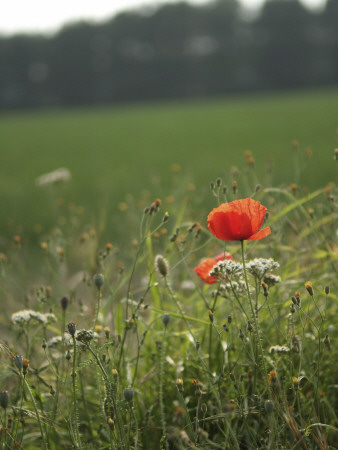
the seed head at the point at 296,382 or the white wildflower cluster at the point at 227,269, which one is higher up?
the white wildflower cluster at the point at 227,269

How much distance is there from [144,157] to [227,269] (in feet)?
41.8

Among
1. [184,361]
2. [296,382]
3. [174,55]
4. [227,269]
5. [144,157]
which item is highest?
[227,269]

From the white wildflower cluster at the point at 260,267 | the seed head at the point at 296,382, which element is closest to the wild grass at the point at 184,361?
the white wildflower cluster at the point at 260,267

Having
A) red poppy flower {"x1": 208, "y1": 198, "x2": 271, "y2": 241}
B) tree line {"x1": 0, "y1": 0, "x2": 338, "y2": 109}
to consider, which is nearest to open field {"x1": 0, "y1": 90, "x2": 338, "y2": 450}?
red poppy flower {"x1": 208, "y1": 198, "x2": 271, "y2": 241}

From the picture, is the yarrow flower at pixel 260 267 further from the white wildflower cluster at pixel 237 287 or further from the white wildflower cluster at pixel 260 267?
the white wildflower cluster at pixel 237 287

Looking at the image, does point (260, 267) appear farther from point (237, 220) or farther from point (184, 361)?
point (184, 361)

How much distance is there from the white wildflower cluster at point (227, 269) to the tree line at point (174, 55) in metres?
57.5

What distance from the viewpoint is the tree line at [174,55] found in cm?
5762

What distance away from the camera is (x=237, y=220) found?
4.50 ft

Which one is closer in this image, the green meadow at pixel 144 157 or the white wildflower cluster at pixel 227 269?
the white wildflower cluster at pixel 227 269

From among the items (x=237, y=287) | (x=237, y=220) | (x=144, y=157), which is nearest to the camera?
(x=237, y=220)

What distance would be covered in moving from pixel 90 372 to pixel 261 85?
5724 centimetres

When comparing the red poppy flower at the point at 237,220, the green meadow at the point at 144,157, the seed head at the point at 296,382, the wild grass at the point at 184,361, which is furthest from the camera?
the green meadow at the point at 144,157

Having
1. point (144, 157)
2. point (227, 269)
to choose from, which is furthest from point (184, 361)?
point (144, 157)
